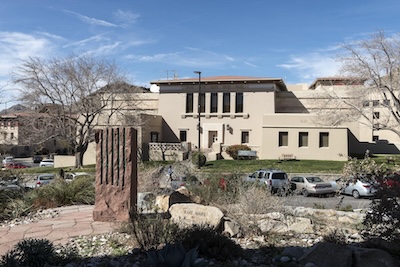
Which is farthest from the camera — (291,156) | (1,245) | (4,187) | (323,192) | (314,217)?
(291,156)

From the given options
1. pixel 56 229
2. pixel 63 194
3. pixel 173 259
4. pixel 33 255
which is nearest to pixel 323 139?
pixel 63 194

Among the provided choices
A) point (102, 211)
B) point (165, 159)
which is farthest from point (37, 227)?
point (165, 159)

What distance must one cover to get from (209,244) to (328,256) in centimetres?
176

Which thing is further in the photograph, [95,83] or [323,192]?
[95,83]

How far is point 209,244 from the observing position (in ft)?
19.4

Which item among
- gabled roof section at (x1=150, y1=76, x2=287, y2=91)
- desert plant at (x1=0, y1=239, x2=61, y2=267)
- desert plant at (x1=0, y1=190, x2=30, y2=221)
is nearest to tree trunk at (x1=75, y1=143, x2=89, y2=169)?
gabled roof section at (x1=150, y1=76, x2=287, y2=91)

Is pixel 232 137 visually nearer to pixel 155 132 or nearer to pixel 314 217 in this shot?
pixel 155 132

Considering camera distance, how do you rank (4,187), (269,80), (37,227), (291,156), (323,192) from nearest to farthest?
1. (37,227)
2. (4,187)
3. (323,192)
4. (291,156)
5. (269,80)

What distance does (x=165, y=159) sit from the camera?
41.0 metres

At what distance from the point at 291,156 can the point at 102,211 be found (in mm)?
32287

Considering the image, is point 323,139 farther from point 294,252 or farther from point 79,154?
point 294,252

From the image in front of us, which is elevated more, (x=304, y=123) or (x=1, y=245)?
(x=304, y=123)

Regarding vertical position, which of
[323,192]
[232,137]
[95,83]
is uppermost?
[95,83]

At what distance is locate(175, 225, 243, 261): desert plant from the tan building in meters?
33.9
